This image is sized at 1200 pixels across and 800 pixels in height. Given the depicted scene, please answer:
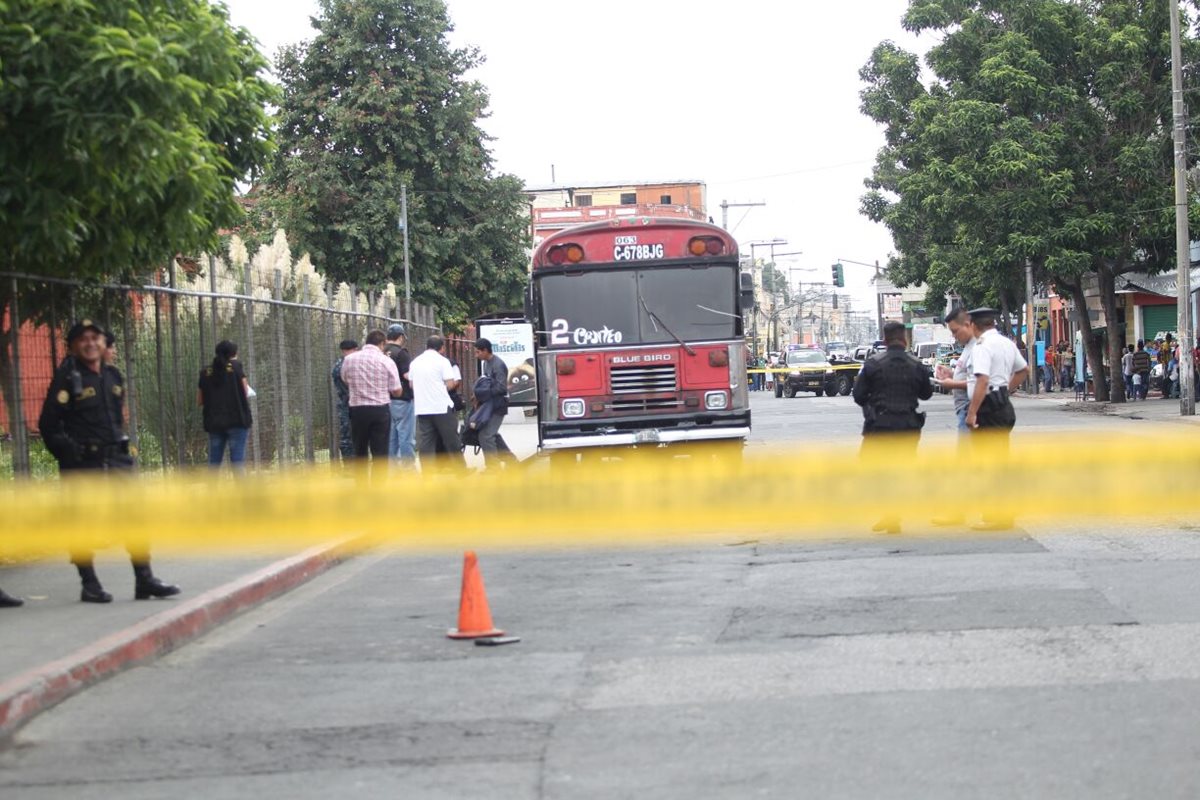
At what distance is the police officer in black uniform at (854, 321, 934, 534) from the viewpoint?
13305 mm

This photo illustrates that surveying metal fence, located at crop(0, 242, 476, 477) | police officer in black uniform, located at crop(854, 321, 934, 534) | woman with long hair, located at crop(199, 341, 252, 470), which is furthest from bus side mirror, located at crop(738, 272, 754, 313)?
woman with long hair, located at crop(199, 341, 252, 470)

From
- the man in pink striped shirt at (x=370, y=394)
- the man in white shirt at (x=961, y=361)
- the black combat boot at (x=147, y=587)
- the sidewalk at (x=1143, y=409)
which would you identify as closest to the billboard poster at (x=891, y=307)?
the sidewalk at (x=1143, y=409)

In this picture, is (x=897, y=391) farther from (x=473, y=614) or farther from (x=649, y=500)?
(x=649, y=500)

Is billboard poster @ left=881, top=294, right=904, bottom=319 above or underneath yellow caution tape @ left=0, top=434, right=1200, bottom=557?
above

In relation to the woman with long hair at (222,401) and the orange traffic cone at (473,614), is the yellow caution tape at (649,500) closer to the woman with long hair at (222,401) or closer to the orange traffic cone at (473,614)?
the orange traffic cone at (473,614)

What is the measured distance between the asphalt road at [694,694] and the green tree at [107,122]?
2.89 meters

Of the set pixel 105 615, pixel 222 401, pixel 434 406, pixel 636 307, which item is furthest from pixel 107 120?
pixel 636 307

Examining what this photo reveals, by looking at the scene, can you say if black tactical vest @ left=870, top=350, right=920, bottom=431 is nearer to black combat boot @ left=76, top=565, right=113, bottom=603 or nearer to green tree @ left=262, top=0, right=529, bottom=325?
black combat boot @ left=76, top=565, right=113, bottom=603

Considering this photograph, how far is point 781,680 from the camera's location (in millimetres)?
7547

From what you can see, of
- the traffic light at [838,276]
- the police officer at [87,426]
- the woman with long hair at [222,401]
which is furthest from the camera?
the traffic light at [838,276]

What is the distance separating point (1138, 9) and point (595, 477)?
3519 centimetres

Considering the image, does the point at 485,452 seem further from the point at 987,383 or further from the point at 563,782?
the point at 563,782

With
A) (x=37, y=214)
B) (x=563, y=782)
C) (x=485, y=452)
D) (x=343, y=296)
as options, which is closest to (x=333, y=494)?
(x=563, y=782)

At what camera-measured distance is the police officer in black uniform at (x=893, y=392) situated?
1330cm
